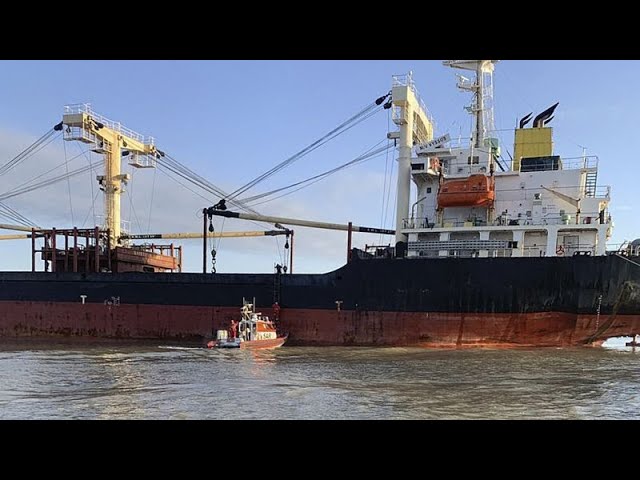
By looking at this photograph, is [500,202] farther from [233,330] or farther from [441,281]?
[233,330]

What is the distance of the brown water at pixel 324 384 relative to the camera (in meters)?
8.65

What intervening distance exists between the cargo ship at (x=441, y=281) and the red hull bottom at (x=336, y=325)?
0.04 meters

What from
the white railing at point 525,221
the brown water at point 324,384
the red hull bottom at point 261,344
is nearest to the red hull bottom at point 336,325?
the brown water at point 324,384

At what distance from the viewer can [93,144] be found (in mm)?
27094

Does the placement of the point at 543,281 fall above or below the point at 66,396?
above

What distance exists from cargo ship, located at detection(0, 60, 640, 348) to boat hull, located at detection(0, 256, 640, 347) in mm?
44

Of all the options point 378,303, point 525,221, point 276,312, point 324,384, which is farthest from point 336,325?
point 525,221

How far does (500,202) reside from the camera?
20609 mm

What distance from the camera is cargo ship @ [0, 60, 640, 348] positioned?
17.8 metres

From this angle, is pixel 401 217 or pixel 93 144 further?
pixel 93 144

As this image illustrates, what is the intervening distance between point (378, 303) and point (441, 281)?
2.53 m

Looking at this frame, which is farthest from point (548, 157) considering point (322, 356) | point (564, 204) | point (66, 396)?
point (66, 396)

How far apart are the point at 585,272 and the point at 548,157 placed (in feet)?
17.9
